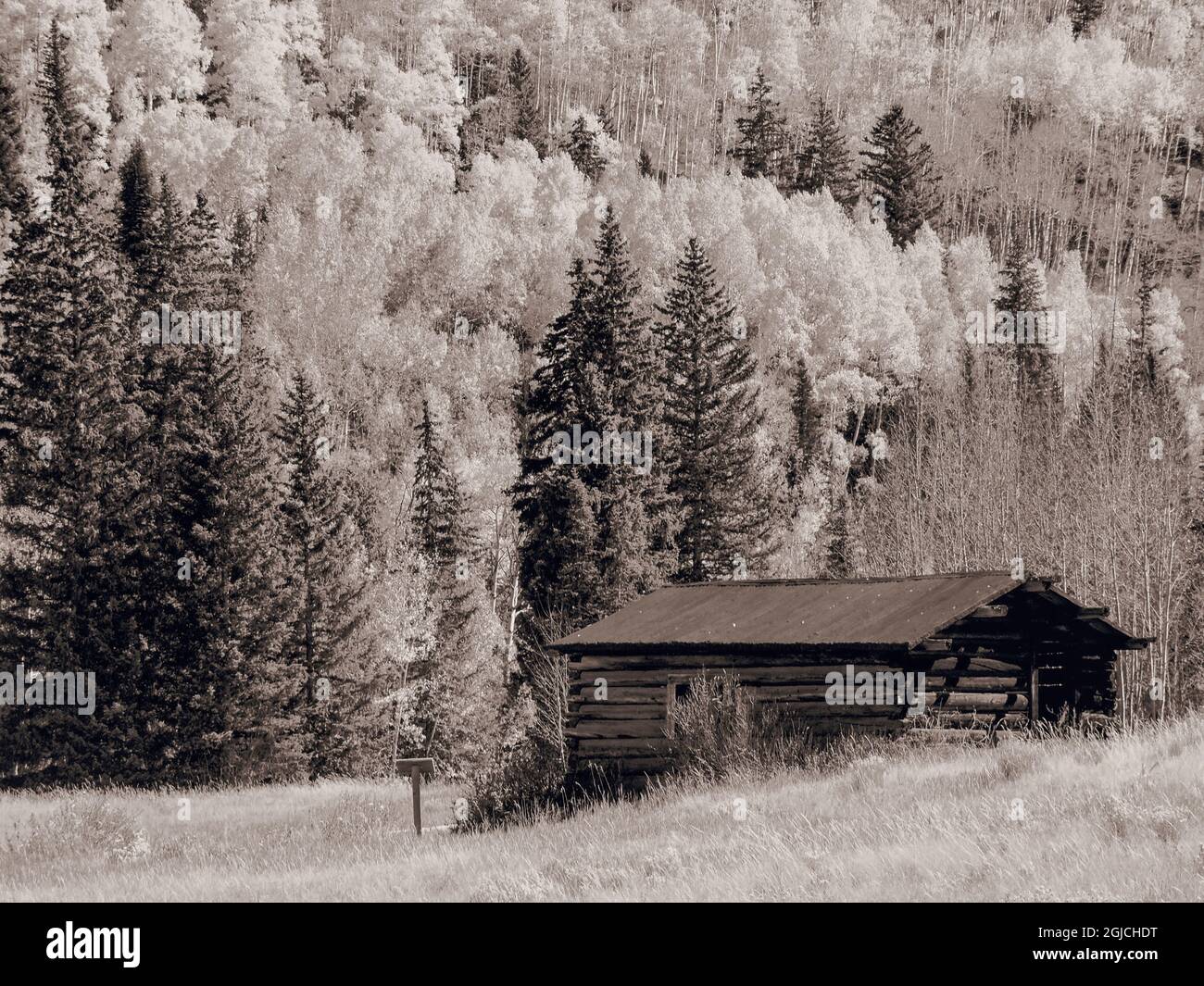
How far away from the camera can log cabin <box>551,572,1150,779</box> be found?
22781 millimetres

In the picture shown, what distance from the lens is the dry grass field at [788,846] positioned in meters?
12.1

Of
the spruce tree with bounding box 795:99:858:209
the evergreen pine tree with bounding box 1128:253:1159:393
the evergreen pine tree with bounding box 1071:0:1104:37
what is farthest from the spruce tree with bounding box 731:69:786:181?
the evergreen pine tree with bounding box 1071:0:1104:37

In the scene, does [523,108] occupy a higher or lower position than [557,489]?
higher

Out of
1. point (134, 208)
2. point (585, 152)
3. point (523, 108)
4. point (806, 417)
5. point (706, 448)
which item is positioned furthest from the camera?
point (523, 108)

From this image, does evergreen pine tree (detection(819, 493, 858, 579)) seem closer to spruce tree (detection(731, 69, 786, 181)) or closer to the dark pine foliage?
the dark pine foliage

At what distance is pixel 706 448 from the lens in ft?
152

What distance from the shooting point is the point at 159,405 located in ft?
152

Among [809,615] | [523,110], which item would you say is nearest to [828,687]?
[809,615]

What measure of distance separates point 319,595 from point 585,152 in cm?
8373

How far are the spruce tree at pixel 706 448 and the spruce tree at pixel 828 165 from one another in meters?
71.7

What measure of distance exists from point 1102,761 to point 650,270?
69.6 metres

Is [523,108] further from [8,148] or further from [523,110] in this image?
[8,148]

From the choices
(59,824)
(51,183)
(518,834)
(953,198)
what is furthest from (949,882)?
(953,198)

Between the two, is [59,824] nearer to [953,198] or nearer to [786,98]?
[953,198]
